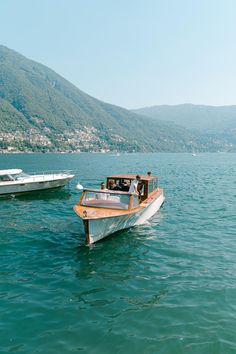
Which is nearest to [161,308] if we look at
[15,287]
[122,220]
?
[15,287]

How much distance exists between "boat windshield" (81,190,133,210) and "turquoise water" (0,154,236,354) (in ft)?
5.75

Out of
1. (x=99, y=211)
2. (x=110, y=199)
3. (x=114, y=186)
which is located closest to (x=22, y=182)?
(x=114, y=186)

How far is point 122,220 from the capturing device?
17.9 m

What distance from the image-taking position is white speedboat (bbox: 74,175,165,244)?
16.2 metres

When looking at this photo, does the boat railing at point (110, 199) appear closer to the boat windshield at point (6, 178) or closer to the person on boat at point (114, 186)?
the person on boat at point (114, 186)

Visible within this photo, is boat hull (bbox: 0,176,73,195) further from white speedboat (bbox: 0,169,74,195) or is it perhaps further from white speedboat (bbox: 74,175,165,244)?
white speedboat (bbox: 74,175,165,244)

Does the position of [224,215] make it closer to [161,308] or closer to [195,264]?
[195,264]

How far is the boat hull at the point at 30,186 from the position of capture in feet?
104

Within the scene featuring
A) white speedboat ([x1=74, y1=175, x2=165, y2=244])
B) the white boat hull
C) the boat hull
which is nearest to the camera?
the white boat hull

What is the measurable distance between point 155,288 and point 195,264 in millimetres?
3101

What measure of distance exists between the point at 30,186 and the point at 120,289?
78.4 feet

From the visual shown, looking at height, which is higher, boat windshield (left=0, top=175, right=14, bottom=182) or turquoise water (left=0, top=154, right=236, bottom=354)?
boat windshield (left=0, top=175, right=14, bottom=182)

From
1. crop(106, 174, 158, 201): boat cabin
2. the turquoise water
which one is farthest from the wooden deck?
crop(106, 174, 158, 201): boat cabin

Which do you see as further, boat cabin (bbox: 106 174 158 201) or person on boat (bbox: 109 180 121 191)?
boat cabin (bbox: 106 174 158 201)
